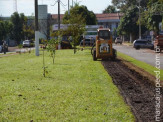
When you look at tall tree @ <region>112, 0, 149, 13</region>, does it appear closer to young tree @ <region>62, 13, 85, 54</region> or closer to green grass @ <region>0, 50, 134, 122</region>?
young tree @ <region>62, 13, 85, 54</region>

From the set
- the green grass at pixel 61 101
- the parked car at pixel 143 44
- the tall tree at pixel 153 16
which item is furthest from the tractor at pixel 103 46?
the tall tree at pixel 153 16

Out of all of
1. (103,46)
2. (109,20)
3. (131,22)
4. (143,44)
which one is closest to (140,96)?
(103,46)

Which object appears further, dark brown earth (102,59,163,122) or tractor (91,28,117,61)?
Answer: tractor (91,28,117,61)

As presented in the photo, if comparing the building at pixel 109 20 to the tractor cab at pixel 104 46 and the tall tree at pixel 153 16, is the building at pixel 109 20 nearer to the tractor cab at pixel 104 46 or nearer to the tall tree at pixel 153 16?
the tall tree at pixel 153 16

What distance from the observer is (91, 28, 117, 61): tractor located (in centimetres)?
3009

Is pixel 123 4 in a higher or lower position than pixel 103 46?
higher

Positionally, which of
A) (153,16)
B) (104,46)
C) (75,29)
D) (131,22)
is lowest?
(104,46)

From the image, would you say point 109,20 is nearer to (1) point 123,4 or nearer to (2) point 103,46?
(1) point 123,4

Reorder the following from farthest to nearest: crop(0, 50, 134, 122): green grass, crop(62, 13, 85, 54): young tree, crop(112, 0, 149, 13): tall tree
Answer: crop(112, 0, 149, 13): tall tree, crop(62, 13, 85, 54): young tree, crop(0, 50, 134, 122): green grass

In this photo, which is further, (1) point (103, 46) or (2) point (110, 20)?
(2) point (110, 20)

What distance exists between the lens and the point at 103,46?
30297mm

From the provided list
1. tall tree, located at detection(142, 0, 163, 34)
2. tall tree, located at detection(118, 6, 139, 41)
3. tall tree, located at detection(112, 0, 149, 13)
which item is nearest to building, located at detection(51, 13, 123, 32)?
tall tree, located at detection(112, 0, 149, 13)

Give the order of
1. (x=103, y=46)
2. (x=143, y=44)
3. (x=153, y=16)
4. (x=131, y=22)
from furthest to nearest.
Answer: (x=131, y=22), (x=153, y=16), (x=143, y=44), (x=103, y=46)

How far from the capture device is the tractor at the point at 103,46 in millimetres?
30094
